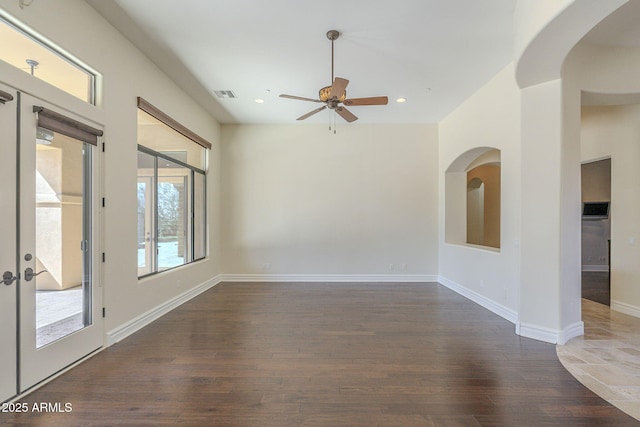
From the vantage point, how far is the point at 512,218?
4.01 meters

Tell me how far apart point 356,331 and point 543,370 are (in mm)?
1865

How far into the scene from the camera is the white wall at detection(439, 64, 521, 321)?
3.91 meters

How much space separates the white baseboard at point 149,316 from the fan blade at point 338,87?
362 centimetres

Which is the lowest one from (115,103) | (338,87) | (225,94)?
(115,103)

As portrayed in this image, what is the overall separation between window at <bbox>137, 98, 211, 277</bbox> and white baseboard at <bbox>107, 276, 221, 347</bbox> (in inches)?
20.4

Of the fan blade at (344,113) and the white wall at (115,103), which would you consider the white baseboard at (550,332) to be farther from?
the white wall at (115,103)

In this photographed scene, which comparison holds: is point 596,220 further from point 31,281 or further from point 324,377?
Answer: point 31,281

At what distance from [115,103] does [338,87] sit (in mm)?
2531

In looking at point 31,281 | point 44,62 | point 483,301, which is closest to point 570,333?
point 483,301

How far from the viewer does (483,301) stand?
4633 mm

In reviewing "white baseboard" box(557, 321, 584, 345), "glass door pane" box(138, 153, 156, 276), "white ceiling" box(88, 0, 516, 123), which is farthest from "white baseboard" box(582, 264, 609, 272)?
"glass door pane" box(138, 153, 156, 276)

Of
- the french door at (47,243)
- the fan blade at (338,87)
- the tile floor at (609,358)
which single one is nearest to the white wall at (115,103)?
the french door at (47,243)

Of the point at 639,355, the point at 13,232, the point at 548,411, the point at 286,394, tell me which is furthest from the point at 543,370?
the point at 13,232

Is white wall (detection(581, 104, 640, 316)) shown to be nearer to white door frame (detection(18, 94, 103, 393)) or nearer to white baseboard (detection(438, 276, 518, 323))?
white baseboard (detection(438, 276, 518, 323))
